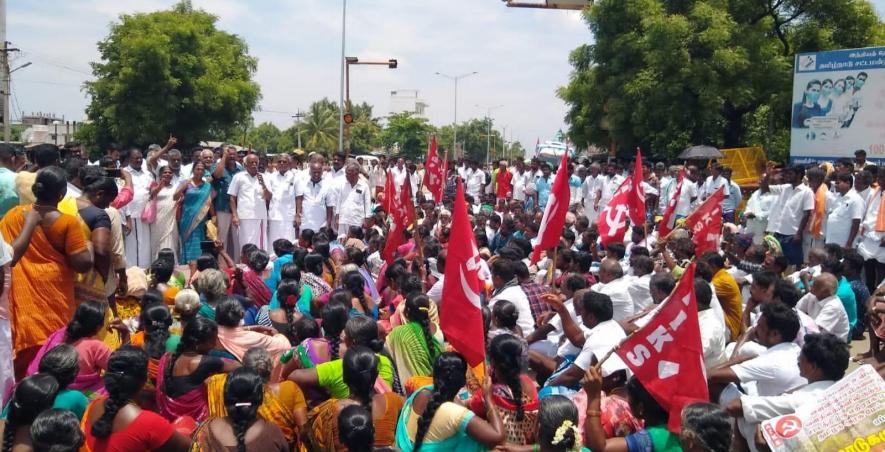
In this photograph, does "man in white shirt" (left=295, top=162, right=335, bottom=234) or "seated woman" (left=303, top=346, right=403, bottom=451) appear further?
"man in white shirt" (left=295, top=162, right=335, bottom=234)

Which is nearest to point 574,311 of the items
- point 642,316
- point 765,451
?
point 642,316

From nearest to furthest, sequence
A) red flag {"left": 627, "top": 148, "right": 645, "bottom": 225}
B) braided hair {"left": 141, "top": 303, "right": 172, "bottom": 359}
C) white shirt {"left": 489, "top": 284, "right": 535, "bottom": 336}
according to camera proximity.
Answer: braided hair {"left": 141, "top": 303, "right": 172, "bottom": 359}
white shirt {"left": 489, "top": 284, "right": 535, "bottom": 336}
red flag {"left": 627, "top": 148, "right": 645, "bottom": 225}

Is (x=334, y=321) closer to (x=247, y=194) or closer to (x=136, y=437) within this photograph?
(x=136, y=437)

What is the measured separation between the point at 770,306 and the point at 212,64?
3683 centimetres

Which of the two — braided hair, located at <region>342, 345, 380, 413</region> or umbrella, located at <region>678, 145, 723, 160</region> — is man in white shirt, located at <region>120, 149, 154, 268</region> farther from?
umbrella, located at <region>678, 145, 723, 160</region>

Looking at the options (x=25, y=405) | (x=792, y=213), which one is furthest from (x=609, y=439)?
(x=792, y=213)

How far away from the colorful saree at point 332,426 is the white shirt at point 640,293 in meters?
3.36

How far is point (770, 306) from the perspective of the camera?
4.79m

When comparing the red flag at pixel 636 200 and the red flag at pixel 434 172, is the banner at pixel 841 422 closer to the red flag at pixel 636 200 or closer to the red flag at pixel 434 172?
the red flag at pixel 636 200

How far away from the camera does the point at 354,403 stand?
395 centimetres

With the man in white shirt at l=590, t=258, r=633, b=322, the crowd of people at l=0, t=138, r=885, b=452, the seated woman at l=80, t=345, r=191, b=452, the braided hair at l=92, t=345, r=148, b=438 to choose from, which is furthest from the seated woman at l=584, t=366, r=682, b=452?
the man in white shirt at l=590, t=258, r=633, b=322

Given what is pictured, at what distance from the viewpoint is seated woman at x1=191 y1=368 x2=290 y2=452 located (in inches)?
143

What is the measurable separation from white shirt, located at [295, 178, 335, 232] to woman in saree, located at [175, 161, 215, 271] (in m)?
1.95

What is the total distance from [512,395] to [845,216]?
771cm
